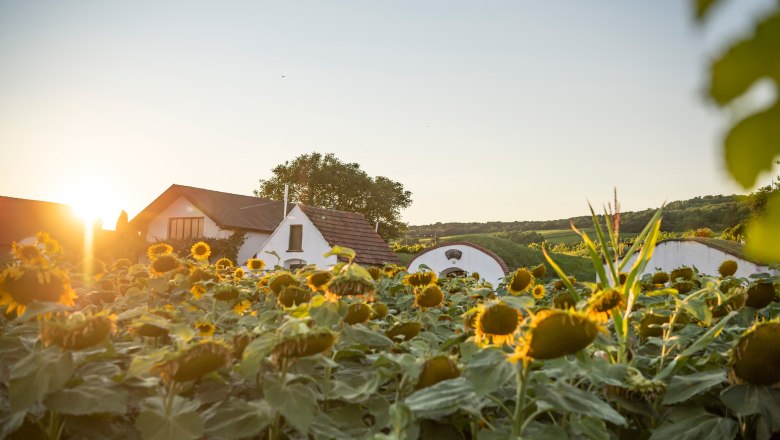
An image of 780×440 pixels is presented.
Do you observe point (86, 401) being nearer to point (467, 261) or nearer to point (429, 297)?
point (429, 297)

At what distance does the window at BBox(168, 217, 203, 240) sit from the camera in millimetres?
35188

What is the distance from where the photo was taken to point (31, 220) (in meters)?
39.0

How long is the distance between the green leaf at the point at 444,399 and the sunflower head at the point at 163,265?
7.41 feet

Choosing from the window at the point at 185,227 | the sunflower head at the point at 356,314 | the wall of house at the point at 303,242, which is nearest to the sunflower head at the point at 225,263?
the sunflower head at the point at 356,314

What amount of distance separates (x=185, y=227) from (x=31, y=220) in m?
12.0

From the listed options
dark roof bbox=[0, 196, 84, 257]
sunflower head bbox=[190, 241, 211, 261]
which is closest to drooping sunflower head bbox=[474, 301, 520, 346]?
sunflower head bbox=[190, 241, 211, 261]

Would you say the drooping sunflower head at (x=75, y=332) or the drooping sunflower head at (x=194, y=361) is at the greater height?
the drooping sunflower head at (x=75, y=332)

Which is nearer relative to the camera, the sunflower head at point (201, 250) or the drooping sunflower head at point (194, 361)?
the drooping sunflower head at point (194, 361)

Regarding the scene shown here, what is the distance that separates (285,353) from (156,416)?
0.37 meters

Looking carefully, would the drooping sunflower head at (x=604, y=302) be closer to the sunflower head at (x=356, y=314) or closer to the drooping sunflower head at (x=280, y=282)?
the sunflower head at (x=356, y=314)

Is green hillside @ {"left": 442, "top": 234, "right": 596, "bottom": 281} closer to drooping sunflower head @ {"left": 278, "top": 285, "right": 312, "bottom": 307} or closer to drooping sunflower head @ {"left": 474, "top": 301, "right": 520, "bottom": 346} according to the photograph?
drooping sunflower head @ {"left": 278, "top": 285, "right": 312, "bottom": 307}

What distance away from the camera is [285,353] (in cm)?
146

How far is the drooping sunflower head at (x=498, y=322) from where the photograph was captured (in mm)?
1685

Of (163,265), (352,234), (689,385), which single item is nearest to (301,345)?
(689,385)
